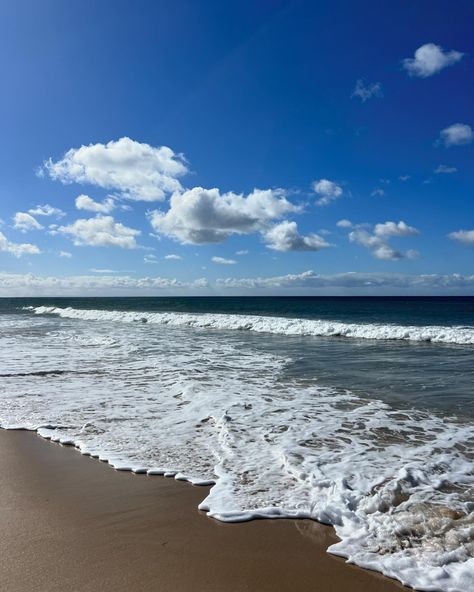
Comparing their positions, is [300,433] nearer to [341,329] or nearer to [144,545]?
[144,545]

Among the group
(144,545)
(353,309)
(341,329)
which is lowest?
(144,545)

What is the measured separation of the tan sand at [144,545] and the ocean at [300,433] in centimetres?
21

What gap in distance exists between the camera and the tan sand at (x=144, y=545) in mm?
2961

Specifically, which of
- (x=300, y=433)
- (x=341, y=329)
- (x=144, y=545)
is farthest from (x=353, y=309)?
(x=144, y=545)

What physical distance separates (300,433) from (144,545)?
334 cm

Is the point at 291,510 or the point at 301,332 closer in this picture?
the point at 291,510

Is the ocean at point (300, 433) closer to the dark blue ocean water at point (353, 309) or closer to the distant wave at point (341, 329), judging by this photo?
the distant wave at point (341, 329)

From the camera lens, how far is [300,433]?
6.31 m

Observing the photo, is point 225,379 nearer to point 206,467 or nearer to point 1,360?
point 206,467

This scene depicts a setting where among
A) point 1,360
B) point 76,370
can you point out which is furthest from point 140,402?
point 1,360

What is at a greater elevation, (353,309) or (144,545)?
(353,309)

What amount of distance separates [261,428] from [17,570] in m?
4.04

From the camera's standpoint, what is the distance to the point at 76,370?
11.4 metres

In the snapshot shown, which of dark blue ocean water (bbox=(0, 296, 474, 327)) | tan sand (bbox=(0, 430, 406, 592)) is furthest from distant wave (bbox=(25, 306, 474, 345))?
tan sand (bbox=(0, 430, 406, 592))
